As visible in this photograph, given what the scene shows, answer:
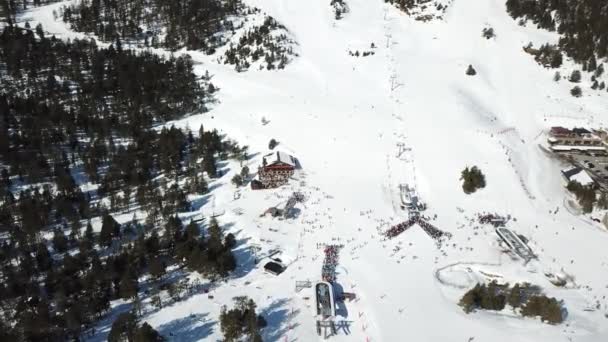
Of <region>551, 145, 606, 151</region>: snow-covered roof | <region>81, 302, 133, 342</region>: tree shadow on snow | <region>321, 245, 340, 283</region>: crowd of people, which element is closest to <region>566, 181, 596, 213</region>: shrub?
<region>551, 145, 606, 151</region>: snow-covered roof

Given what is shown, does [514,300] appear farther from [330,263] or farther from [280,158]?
[280,158]

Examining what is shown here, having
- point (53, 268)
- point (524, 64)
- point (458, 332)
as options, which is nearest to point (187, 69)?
point (53, 268)

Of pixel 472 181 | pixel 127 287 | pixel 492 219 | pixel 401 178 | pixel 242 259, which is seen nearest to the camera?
pixel 127 287

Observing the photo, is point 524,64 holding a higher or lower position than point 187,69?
higher

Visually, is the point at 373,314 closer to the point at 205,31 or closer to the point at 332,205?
the point at 332,205

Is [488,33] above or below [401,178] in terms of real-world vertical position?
above

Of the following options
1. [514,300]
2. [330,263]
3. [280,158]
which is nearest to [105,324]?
[330,263]

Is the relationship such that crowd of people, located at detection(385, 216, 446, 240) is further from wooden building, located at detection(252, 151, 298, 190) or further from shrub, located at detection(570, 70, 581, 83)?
shrub, located at detection(570, 70, 581, 83)
